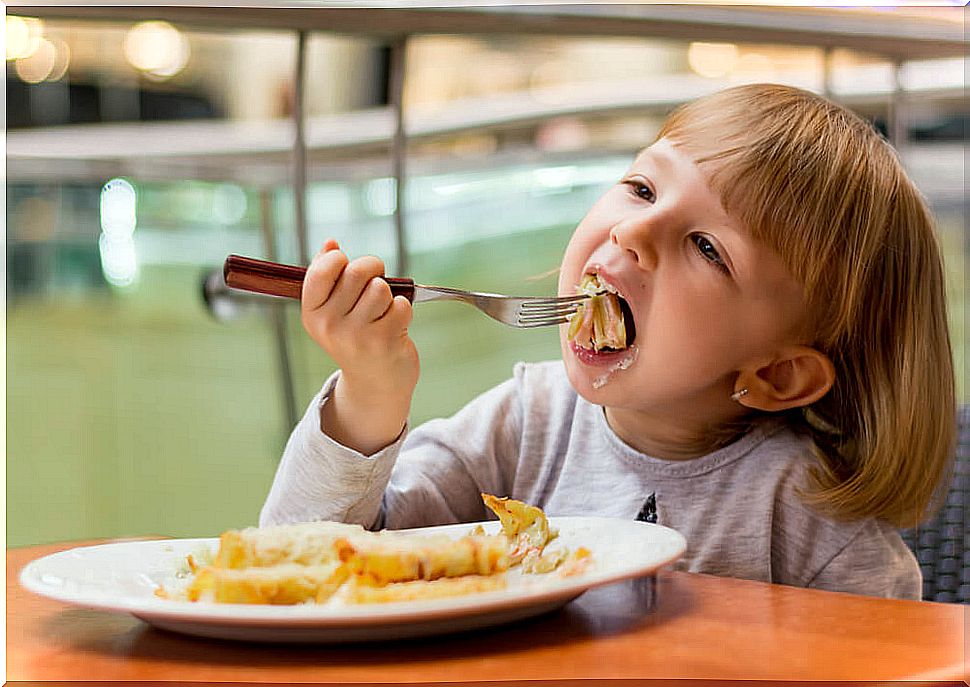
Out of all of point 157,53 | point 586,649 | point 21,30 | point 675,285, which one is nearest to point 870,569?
point 675,285

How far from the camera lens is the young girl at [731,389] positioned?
0.92 m

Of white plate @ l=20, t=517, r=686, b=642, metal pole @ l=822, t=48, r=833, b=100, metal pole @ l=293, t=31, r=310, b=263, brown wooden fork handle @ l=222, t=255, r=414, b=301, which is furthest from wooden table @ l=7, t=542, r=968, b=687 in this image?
metal pole @ l=822, t=48, r=833, b=100

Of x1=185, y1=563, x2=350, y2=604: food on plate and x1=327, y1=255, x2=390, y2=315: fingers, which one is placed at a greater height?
x1=327, y1=255, x2=390, y2=315: fingers

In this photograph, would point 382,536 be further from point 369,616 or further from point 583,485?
point 583,485

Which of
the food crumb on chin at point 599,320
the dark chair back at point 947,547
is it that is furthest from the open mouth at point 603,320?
the dark chair back at point 947,547

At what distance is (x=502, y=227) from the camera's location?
84.9 inches

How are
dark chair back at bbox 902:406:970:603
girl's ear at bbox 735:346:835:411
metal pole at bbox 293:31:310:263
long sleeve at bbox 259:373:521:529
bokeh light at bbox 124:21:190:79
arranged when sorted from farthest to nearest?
bokeh light at bbox 124:21:190:79, metal pole at bbox 293:31:310:263, dark chair back at bbox 902:406:970:603, girl's ear at bbox 735:346:835:411, long sleeve at bbox 259:373:521:529

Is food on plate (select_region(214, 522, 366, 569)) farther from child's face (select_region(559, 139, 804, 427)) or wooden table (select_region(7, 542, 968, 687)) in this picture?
child's face (select_region(559, 139, 804, 427))

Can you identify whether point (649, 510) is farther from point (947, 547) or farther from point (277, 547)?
point (277, 547)

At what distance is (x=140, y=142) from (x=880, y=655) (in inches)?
68.1

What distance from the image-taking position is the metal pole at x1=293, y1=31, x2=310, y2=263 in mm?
1327

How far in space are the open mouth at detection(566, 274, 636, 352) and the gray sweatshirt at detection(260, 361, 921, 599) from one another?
0.54ft

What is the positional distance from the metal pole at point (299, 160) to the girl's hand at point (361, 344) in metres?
0.50

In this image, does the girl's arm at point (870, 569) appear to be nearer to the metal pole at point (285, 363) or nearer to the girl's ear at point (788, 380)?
the girl's ear at point (788, 380)
